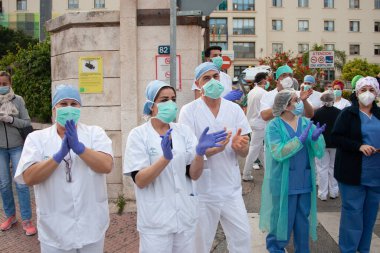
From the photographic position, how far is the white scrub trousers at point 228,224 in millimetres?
3885

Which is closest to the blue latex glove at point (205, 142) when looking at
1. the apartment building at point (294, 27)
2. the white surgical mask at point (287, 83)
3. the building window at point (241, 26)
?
the white surgical mask at point (287, 83)

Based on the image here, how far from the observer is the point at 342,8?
2238 inches

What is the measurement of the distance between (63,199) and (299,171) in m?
2.47

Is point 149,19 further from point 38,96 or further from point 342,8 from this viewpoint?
point 342,8

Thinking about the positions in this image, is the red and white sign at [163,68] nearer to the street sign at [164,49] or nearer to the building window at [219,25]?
the street sign at [164,49]

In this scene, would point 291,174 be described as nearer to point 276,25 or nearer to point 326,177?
point 326,177

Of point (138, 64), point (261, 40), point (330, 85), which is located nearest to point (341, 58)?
point (261, 40)

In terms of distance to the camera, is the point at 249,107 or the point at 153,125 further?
the point at 249,107

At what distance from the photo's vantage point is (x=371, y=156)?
4609mm

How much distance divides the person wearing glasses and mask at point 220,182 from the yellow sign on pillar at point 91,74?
2878 mm

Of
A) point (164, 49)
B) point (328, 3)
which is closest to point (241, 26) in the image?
point (328, 3)

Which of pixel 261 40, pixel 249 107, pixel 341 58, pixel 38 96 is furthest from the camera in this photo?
pixel 261 40

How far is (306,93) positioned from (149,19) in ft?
8.74

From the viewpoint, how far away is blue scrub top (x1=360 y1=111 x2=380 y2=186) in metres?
4.54
